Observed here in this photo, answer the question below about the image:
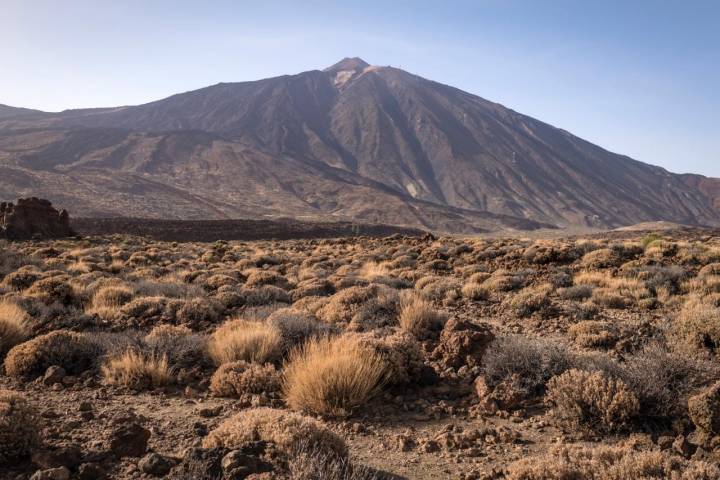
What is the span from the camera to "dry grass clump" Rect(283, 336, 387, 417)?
4.71 meters

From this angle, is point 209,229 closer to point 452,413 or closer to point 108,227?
point 108,227

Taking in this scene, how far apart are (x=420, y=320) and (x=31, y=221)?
30099mm

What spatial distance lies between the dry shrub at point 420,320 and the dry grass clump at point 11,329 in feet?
17.9

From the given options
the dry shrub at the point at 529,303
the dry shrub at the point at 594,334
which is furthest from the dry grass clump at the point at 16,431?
the dry shrub at the point at 529,303

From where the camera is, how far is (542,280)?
12.3 meters

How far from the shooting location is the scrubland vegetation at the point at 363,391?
3.48 metres

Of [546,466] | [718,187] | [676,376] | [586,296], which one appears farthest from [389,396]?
[718,187]

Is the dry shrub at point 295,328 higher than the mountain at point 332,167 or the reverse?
the reverse

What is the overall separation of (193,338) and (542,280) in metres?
8.80

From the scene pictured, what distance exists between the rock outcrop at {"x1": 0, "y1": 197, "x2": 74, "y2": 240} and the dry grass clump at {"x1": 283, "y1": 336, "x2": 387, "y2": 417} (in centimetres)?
2963

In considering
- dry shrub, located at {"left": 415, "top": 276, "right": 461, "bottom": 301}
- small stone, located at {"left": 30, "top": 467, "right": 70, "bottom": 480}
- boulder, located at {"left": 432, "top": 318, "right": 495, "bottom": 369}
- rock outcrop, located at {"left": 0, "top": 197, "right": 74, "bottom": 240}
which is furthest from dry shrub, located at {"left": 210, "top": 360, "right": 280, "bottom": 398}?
rock outcrop, located at {"left": 0, "top": 197, "right": 74, "bottom": 240}

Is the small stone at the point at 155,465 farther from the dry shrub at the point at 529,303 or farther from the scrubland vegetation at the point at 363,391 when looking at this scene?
the dry shrub at the point at 529,303

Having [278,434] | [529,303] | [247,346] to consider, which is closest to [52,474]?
[278,434]

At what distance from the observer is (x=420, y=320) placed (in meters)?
7.53
